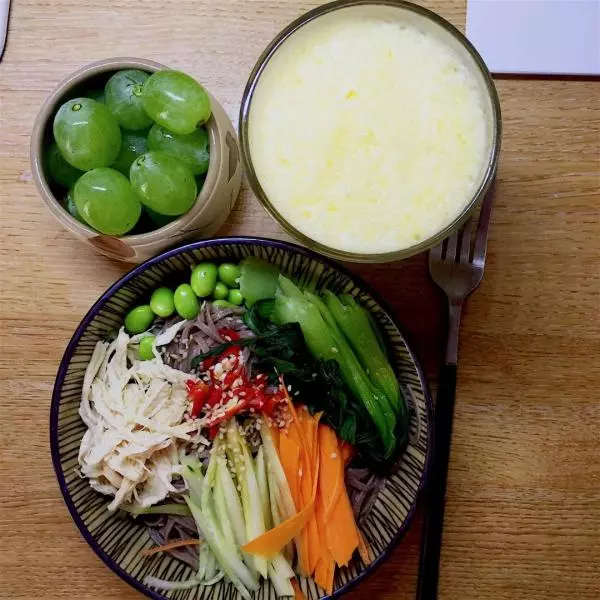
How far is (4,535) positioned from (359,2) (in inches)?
42.4

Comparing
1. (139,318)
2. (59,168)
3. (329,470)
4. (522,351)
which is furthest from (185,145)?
(522,351)

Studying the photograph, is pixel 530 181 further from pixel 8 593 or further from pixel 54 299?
pixel 8 593

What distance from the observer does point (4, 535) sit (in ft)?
4.32

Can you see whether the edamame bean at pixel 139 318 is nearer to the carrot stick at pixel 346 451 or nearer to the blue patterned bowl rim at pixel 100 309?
the blue patterned bowl rim at pixel 100 309

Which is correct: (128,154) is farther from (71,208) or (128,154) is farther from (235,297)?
(235,297)

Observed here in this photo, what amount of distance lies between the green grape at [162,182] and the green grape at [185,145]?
0.03 metres

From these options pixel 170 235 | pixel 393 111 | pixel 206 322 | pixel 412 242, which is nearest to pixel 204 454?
pixel 206 322

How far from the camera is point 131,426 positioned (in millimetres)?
1194

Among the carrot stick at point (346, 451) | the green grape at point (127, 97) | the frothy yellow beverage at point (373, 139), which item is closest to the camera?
the frothy yellow beverage at point (373, 139)

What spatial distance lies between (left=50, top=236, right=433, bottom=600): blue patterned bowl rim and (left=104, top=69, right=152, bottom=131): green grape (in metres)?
0.21

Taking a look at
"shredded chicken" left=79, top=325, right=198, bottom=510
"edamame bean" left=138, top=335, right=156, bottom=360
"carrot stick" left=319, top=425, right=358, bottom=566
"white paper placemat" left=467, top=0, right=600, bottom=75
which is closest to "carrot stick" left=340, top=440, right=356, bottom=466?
"carrot stick" left=319, top=425, right=358, bottom=566

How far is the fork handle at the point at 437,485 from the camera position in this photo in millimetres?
1210

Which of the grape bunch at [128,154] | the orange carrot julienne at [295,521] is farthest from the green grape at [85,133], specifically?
the orange carrot julienne at [295,521]

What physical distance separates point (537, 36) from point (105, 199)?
0.79 meters
